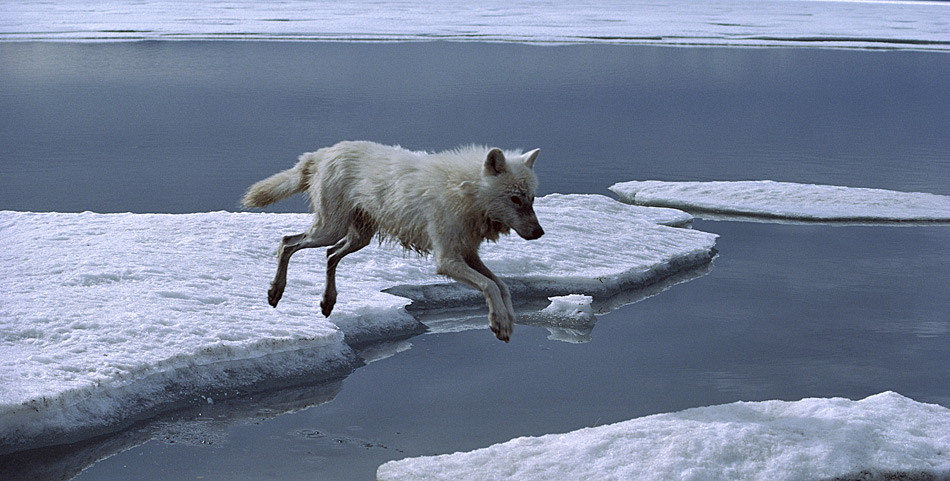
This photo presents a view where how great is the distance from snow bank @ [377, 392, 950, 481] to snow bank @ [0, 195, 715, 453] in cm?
176

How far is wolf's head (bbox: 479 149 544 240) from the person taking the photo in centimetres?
459

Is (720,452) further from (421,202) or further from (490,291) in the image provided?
(421,202)

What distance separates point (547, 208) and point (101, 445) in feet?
21.2

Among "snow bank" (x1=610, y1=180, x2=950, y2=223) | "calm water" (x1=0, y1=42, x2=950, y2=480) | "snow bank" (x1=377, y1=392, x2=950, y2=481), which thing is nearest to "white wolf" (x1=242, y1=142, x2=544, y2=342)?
"snow bank" (x1=377, y1=392, x2=950, y2=481)

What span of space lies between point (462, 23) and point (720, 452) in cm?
3872

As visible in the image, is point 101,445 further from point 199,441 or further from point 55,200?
point 55,200

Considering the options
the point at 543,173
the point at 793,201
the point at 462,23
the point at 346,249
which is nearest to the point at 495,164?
the point at 346,249

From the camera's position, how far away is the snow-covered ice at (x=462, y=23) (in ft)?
125

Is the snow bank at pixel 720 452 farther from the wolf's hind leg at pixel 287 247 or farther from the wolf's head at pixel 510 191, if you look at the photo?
the wolf's head at pixel 510 191

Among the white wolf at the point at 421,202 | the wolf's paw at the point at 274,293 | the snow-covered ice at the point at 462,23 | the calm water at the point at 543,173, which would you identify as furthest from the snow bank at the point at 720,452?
the snow-covered ice at the point at 462,23

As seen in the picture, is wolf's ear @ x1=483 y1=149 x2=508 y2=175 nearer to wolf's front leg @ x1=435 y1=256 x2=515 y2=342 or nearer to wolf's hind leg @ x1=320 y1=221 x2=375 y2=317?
wolf's front leg @ x1=435 y1=256 x2=515 y2=342

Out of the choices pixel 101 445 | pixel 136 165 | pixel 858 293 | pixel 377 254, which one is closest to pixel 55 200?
pixel 136 165

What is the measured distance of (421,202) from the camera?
4.94 meters

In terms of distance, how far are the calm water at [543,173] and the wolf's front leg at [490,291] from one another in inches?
55.9
